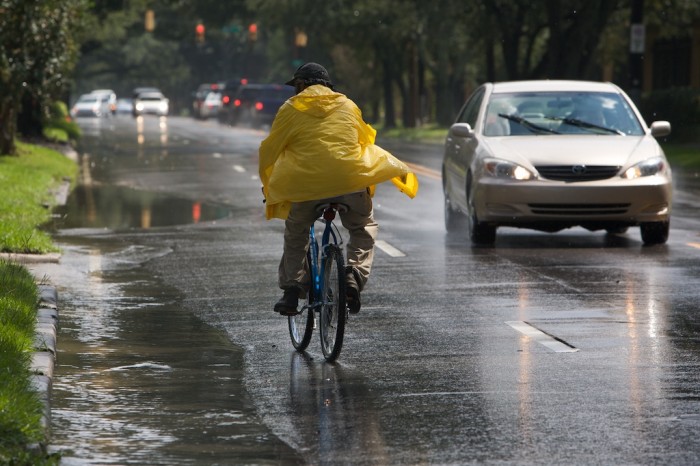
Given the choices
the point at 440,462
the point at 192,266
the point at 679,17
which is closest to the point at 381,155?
the point at 440,462

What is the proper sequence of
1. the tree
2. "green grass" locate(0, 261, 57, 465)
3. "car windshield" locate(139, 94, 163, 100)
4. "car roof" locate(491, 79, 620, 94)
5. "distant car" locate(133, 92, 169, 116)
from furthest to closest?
1. "car windshield" locate(139, 94, 163, 100)
2. "distant car" locate(133, 92, 169, 116)
3. the tree
4. "car roof" locate(491, 79, 620, 94)
5. "green grass" locate(0, 261, 57, 465)

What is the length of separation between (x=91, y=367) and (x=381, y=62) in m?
56.5

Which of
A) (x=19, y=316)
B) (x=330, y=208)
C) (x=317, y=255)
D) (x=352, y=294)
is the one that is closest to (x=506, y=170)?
(x=317, y=255)

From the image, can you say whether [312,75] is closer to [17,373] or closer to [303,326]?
[303,326]

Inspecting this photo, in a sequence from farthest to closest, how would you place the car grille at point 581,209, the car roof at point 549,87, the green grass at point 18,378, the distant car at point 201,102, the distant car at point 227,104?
the distant car at point 201,102, the distant car at point 227,104, the car roof at point 549,87, the car grille at point 581,209, the green grass at point 18,378

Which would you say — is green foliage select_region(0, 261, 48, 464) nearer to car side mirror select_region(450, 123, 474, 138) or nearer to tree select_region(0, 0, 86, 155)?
car side mirror select_region(450, 123, 474, 138)

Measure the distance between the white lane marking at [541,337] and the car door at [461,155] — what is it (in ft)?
19.4

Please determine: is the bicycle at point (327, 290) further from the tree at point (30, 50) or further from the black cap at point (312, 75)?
the tree at point (30, 50)

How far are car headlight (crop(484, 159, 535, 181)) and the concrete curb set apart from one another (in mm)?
5214

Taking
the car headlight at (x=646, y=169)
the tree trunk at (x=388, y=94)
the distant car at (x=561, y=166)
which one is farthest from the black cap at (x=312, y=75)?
the tree trunk at (x=388, y=94)

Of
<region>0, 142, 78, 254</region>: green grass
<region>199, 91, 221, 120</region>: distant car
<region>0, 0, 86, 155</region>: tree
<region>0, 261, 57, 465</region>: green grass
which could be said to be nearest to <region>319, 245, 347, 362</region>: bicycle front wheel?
<region>0, 261, 57, 465</region>: green grass

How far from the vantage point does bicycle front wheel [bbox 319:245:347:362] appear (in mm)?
9125

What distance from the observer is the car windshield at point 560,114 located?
1667 cm

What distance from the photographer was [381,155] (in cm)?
949
